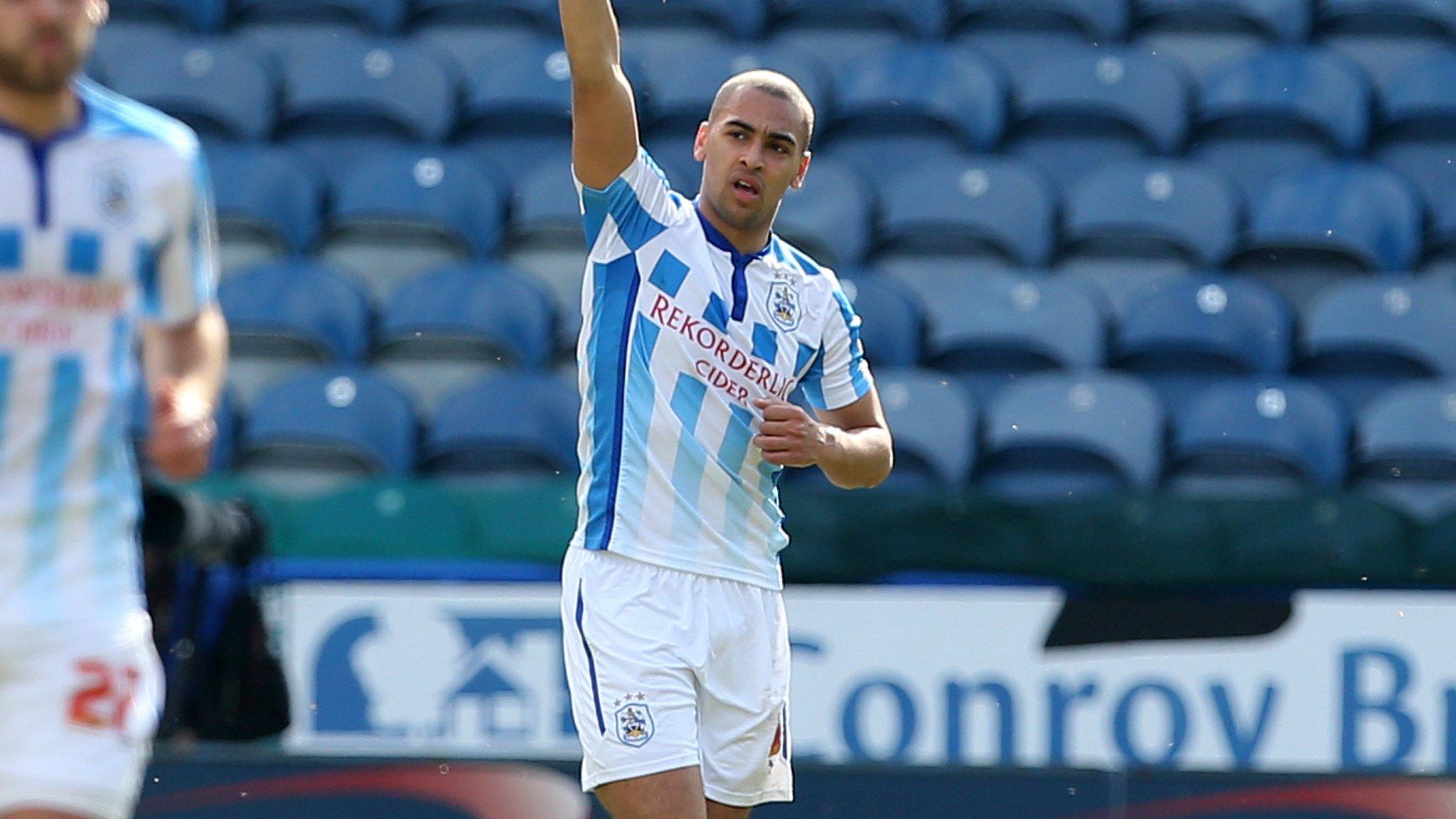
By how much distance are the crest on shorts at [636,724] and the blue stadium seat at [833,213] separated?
191 inches

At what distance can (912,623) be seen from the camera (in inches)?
247

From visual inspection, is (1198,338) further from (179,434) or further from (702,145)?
(179,434)

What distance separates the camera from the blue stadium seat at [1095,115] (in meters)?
9.71

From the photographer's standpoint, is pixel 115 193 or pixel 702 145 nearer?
pixel 115 193

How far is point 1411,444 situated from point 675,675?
4.48 metres

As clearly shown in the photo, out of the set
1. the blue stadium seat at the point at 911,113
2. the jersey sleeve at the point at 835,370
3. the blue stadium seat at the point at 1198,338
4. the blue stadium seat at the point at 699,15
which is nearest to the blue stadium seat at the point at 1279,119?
the blue stadium seat at the point at 911,113

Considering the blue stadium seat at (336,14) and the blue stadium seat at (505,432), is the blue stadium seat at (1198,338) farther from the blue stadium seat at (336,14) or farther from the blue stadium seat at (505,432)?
the blue stadium seat at (336,14)

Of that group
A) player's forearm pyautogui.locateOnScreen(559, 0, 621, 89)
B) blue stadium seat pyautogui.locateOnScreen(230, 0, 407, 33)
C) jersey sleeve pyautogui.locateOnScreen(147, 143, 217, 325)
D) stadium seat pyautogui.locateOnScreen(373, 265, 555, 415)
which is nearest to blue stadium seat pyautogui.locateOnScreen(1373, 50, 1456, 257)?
stadium seat pyautogui.locateOnScreen(373, 265, 555, 415)

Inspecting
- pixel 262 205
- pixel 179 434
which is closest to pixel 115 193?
pixel 179 434

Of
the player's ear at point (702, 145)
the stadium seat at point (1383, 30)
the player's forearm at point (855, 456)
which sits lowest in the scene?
the player's forearm at point (855, 456)

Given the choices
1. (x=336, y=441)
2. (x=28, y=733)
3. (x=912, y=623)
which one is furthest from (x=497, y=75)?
(x=28, y=733)

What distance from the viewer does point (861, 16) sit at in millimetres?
10281

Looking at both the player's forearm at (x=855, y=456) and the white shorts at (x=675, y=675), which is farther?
the player's forearm at (x=855, y=456)

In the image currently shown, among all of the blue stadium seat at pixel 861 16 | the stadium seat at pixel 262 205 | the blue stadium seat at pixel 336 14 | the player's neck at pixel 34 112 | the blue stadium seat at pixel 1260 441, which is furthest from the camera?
the blue stadium seat at pixel 336 14
